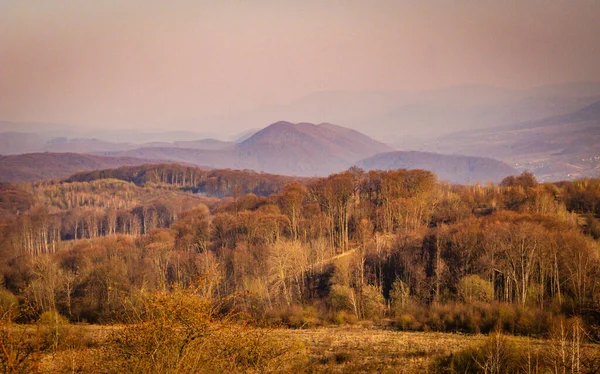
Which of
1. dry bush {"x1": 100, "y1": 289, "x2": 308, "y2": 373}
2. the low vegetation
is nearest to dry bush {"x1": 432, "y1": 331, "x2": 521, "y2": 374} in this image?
the low vegetation

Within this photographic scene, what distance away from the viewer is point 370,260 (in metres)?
37.5

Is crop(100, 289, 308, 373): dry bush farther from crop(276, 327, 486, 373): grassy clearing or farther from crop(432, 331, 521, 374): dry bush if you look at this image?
crop(432, 331, 521, 374): dry bush

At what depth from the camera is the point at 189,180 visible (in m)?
138

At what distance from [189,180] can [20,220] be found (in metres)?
70.7

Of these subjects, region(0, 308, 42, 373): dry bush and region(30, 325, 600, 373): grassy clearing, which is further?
region(30, 325, 600, 373): grassy clearing

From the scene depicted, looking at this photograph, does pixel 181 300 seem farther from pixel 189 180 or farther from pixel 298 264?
pixel 189 180

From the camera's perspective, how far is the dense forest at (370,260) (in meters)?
28.4

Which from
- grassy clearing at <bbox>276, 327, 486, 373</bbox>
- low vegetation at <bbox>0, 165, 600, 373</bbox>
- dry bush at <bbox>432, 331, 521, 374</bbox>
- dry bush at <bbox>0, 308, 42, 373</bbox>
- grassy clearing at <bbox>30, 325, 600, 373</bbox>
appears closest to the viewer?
dry bush at <bbox>0, 308, 42, 373</bbox>

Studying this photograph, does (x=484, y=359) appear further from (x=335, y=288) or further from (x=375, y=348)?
(x=335, y=288)

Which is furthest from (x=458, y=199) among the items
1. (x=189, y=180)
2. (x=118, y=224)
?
(x=189, y=180)

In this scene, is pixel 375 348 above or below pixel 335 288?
below

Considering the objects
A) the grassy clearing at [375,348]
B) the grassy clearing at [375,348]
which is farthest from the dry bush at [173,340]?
the grassy clearing at [375,348]

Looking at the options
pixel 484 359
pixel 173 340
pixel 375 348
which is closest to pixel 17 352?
pixel 173 340

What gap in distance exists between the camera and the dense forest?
1117 inches
